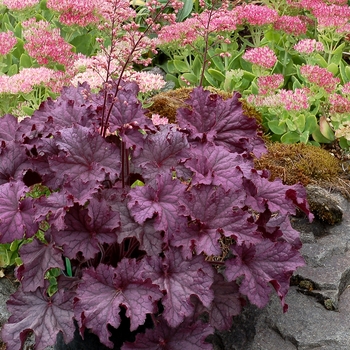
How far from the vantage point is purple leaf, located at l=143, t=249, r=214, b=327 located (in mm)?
1766

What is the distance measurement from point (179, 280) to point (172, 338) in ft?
0.66

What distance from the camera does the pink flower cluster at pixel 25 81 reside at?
301 cm

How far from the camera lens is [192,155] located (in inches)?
78.6

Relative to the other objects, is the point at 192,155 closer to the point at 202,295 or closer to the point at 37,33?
the point at 202,295

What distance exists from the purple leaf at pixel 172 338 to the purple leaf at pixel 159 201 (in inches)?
12.4

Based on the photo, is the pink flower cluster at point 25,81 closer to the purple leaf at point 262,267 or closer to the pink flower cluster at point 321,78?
the pink flower cluster at point 321,78

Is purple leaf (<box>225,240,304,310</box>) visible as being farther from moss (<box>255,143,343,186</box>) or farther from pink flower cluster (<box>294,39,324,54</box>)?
pink flower cluster (<box>294,39,324,54</box>)

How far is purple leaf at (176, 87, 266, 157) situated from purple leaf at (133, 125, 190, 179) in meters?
0.19

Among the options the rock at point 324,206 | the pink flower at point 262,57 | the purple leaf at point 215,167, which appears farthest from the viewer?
the pink flower at point 262,57

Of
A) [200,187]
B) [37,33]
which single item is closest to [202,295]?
[200,187]

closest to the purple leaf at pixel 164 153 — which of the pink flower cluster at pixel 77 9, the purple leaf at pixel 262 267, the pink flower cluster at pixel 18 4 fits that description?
the purple leaf at pixel 262 267

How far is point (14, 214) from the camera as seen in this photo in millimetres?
1859

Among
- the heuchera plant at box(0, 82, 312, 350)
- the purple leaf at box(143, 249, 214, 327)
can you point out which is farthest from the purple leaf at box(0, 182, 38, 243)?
the purple leaf at box(143, 249, 214, 327)

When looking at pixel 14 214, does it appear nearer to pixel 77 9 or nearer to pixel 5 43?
pixel 5 43
